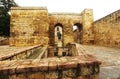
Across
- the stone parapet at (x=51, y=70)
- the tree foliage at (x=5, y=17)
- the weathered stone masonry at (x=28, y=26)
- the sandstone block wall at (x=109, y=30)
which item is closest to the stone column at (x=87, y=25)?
the sandstone block wall at (x=109, y=30)

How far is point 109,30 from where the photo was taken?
13133 mm

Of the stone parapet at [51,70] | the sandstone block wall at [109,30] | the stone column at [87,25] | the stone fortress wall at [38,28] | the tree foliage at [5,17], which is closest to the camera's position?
the stone parapet at [51,70]

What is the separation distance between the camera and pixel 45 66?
Answer: 2914 mm

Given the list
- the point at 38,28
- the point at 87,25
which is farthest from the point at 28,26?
the point at 87,25

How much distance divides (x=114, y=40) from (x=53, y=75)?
9893 millimetres

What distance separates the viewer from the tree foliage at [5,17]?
933 inches

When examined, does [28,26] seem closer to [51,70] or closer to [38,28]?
[38,28]

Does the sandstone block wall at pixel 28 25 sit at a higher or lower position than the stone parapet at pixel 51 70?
higher

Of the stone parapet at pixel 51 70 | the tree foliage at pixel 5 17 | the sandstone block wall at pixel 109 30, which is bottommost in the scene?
the stone parapet at pixel 51 70

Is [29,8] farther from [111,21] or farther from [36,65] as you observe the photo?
[36,65]

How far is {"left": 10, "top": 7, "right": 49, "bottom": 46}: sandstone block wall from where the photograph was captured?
1473 cm

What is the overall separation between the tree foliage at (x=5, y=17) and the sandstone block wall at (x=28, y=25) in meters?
9.51

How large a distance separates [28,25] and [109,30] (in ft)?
22.0

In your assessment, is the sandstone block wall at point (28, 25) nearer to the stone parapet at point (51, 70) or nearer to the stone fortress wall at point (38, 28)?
the stone fortress wall at point (38, 28)
